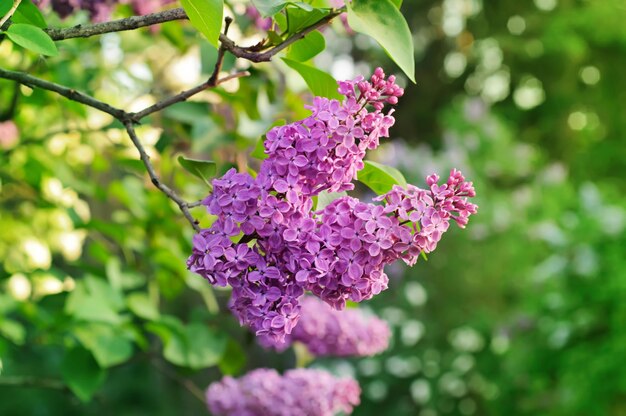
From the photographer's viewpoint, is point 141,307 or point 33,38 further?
point 141,307

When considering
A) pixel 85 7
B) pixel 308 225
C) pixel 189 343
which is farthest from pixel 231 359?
pixel 308 225

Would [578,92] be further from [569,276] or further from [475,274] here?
[569,276]

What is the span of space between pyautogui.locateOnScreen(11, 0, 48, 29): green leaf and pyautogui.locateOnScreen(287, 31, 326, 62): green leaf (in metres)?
0.28

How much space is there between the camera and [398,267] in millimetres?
4312

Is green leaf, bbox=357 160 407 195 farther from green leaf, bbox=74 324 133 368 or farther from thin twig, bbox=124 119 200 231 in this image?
green leaf, bbox=74 324 133 368

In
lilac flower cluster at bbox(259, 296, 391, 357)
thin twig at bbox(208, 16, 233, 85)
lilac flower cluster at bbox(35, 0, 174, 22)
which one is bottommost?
thin twig at bbox(208, 16, 233, 85)

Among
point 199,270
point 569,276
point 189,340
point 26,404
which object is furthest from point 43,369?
point 199,270

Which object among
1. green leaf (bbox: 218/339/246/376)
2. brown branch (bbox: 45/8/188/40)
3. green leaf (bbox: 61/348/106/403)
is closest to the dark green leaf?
brown branch (bbox: 45/8/188/40)

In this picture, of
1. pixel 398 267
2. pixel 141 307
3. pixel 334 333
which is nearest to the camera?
pixel 141 307

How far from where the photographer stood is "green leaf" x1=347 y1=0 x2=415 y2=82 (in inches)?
30.4

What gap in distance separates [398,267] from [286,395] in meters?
2.72

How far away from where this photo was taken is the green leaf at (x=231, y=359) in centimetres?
197

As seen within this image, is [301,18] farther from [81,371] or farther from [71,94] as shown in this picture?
[81,371]

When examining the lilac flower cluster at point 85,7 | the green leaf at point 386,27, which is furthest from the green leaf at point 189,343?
the green leaf at point 386,27
